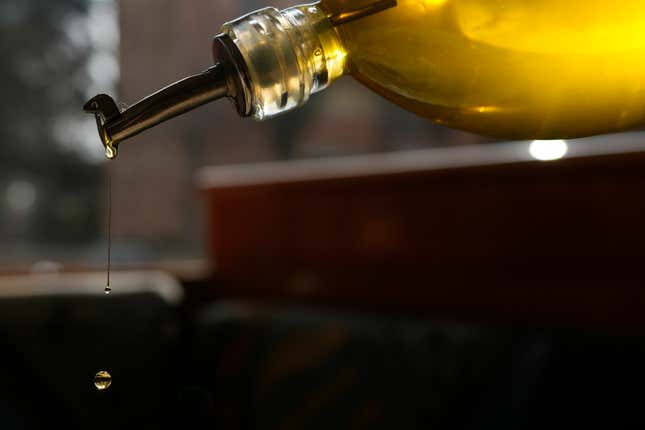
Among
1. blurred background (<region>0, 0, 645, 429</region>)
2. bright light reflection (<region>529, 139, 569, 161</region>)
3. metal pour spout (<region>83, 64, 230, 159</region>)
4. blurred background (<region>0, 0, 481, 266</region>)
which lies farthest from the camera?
blurred background (<region>0, 0, 481, 266</region>)

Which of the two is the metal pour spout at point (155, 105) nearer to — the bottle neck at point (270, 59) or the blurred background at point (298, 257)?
the bottle neck at point (270, 59)

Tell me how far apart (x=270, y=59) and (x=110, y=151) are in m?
0.06

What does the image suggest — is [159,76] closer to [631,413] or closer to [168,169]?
[168,169]

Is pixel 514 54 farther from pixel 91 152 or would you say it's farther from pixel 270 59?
pixel 91 152

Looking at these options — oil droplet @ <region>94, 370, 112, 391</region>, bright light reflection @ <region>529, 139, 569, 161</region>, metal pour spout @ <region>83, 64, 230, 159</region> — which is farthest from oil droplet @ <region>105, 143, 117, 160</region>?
bright light reflection @ <region>529, 139, 569, 161</region>

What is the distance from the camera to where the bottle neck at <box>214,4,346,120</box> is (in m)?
0.20

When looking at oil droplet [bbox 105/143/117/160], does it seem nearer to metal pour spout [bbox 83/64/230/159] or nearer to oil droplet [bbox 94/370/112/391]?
metal pour spout [bbox 83/64/230/159]

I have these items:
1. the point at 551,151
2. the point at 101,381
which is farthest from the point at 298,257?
the point at 101,381

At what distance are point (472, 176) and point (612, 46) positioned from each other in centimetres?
100

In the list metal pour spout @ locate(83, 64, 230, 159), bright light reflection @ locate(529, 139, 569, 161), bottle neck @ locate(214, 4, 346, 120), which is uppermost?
bottle neck @ locate(214, 4, 346, 120)

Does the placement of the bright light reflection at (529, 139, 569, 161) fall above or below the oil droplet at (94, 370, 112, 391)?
above

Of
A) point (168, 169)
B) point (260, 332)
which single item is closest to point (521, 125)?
point (260, 332)

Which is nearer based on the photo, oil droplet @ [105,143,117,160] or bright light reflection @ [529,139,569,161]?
oil droplet @ [105,143,117,160]

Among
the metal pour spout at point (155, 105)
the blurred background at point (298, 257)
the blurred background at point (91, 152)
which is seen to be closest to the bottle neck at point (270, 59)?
the metal pour spout at point (155, 105)
